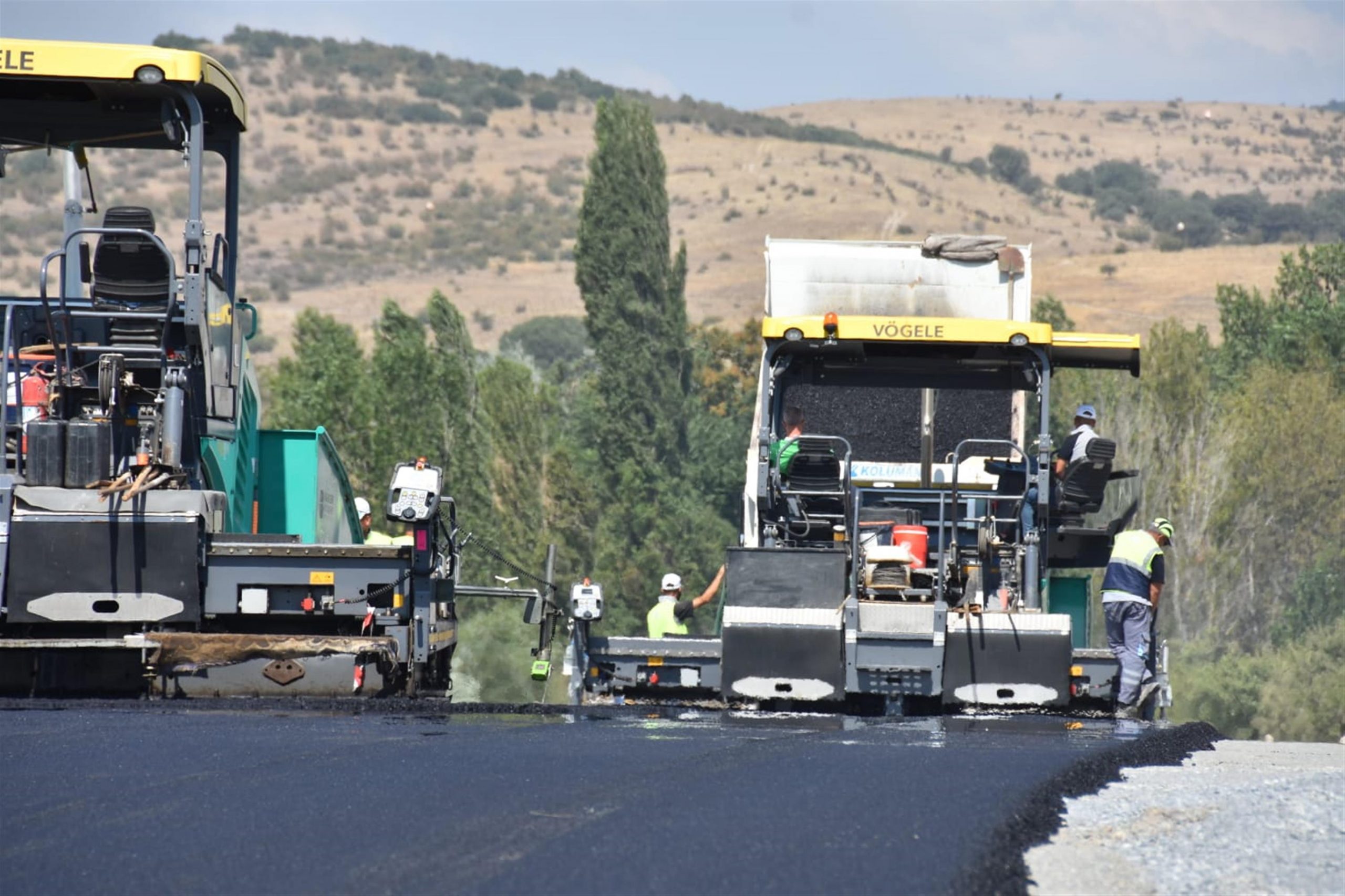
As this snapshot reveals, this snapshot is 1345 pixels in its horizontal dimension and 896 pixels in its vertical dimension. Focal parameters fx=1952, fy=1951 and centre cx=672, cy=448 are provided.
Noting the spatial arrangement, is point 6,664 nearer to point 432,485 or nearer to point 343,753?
point 432,485

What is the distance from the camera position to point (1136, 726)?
11.4 m

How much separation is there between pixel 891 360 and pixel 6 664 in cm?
593

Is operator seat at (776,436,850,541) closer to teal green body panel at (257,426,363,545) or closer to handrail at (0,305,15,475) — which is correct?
teal green body panel at (257,426,363,545)

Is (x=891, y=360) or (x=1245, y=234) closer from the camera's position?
(x=891, y=360)

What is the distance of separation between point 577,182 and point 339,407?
84.0 meters

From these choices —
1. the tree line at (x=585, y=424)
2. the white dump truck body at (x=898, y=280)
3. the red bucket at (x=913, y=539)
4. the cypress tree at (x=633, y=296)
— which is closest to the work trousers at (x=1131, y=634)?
the red bucket at (x=913, y=539)

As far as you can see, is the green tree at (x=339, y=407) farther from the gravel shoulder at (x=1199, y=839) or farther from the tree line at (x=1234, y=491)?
the gravel shoulder at (x=1199, y=839)

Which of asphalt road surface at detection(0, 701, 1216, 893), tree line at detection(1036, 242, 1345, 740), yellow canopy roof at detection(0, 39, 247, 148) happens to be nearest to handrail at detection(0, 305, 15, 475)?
yellow canopy roof at detection(0, 39, 247, 148)

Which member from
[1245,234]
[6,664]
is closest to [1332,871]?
[6,664]

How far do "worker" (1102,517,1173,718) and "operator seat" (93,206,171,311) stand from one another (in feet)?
20.8

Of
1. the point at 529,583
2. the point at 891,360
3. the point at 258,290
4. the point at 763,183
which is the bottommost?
the point at 529,583

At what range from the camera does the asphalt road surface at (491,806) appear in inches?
218

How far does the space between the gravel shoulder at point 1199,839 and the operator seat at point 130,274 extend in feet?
18.8

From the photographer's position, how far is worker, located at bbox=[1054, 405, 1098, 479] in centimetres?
1283
